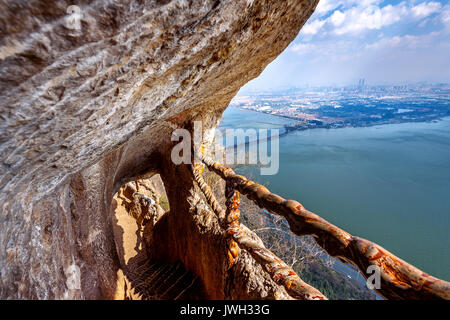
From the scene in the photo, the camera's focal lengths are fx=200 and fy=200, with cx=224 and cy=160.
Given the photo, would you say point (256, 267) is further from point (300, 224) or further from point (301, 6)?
point (301, 6)

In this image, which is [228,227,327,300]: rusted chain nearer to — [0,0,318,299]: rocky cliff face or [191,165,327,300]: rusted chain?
[191,165,327,300]: rusted chain

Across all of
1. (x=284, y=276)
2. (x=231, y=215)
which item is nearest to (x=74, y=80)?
(x=284, y=276)

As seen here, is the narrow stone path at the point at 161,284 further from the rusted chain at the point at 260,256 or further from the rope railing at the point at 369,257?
the rope railing at the point at 369,257

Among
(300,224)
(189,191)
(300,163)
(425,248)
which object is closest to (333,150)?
(300,163)

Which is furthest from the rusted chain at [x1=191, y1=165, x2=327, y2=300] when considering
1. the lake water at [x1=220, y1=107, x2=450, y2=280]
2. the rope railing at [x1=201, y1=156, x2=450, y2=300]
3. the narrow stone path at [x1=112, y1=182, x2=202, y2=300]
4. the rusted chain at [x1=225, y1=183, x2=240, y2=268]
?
the lake water at [x1=220, y1=107, x2=450, y2=280]

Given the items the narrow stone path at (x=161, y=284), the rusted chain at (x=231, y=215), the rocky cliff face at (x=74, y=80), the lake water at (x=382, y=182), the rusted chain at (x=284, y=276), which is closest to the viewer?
the rocky cliff face at (x=74, y=80)

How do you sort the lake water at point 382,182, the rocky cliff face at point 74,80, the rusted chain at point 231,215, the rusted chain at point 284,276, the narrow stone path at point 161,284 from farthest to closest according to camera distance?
the lake water at point 382,182 < the narrow stone path at point 161,284 < the rusted chain at point 231,215 < the rusted chain at point 284,276 < the rocky cliff face at point 74,80

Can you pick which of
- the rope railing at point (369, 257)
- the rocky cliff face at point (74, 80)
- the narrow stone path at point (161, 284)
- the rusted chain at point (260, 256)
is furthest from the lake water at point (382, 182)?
the rocky cliff face at point (74, 80)
